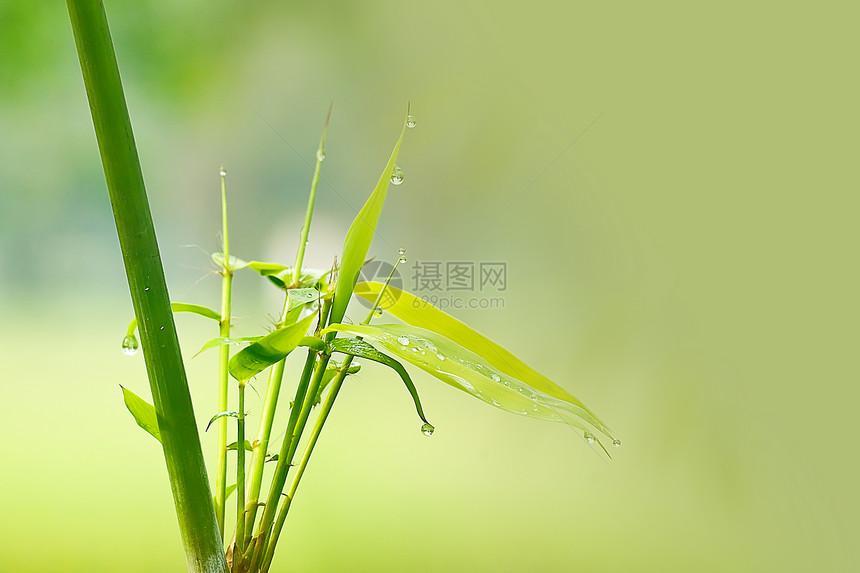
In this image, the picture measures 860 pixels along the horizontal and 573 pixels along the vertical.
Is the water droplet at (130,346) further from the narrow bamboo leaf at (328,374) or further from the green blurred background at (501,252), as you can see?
the green blurred background at (501,252)

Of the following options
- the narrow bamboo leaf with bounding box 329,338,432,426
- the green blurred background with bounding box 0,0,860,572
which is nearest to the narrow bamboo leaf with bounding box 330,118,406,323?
the narrow bamboo leaf with bounding box 329,338,432,426

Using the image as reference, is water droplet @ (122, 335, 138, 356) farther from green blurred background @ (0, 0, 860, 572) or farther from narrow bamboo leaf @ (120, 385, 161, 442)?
green blurred background @ (0, 0, 860, 572)

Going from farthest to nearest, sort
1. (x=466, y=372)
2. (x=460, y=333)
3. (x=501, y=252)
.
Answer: (x=501, y=252)
(x=460, y=333)
(x=466, y=372)

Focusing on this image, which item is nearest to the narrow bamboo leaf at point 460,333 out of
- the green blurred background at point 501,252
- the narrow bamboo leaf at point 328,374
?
the narrow bamboo leaf at point 328,374

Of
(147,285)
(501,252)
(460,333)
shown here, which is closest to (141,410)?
(147,285)

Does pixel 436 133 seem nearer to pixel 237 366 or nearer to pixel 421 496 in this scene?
pixel 421 496

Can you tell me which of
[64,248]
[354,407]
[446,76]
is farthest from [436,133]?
[64,248]

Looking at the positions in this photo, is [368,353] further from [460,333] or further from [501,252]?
[501,252]
